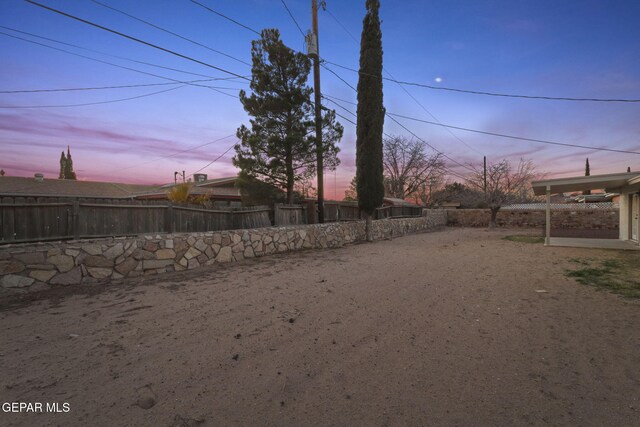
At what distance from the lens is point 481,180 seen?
1235 inches

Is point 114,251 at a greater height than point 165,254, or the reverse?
point 114,251

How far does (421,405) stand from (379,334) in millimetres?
1378

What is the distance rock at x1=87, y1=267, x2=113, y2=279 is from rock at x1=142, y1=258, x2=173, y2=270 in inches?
26.9

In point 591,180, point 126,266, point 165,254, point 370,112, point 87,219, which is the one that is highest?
point 370,112

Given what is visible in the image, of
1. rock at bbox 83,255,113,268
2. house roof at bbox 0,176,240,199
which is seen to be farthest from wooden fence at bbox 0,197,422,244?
house roof at bbox 0,176,240,199

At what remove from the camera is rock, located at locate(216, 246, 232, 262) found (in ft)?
27.7

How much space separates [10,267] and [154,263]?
7.76ft

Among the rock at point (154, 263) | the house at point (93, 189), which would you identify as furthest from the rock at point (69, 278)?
the house at point (93, 189)

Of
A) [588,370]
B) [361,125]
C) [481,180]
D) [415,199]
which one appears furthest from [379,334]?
[415,199]

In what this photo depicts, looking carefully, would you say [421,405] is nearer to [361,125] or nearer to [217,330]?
[217,330]

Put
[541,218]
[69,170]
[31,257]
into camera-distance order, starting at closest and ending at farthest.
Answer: [31,257]
[541,218]
[69,170]

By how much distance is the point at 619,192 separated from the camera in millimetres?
15320

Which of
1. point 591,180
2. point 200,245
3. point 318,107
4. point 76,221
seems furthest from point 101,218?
point 591,180

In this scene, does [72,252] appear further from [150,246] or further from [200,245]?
[200,245]
